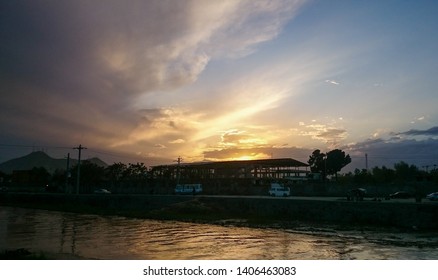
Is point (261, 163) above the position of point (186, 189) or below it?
above

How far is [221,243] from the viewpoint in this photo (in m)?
17.9

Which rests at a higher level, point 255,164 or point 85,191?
point 255,164

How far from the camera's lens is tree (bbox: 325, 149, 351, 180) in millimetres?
73188

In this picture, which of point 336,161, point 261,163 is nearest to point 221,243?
point 261,163

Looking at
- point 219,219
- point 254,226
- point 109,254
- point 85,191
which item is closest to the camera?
point 109,254

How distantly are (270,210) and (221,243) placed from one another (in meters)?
11.5

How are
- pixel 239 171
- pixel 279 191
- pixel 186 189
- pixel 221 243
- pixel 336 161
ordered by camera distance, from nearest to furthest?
pixel 221 243, pixel 279 191, pixel 186 189, pixel 239 171, pixel 336 161

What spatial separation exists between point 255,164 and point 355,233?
3329 cm

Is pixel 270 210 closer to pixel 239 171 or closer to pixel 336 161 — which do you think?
pixel 239 171

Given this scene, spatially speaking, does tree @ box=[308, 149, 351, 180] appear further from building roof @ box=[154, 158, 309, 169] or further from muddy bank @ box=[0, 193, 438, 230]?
muddy bank @ box=[0, 193, 438, 230]
